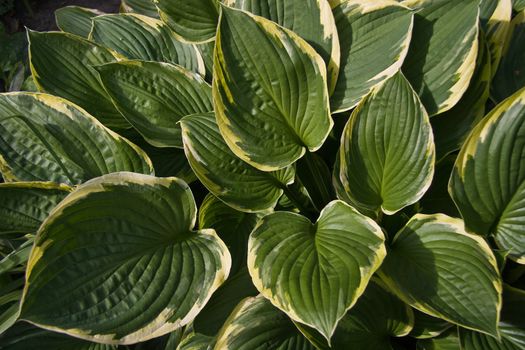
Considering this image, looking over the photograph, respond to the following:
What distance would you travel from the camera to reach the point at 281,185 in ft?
4.75

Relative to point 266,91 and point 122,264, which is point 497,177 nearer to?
point 266,91

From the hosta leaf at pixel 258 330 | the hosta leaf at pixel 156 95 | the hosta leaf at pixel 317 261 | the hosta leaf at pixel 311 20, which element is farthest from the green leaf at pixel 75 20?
the hosta leaf at pixel 258 330

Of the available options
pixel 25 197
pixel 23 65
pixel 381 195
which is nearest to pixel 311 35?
pixel 381 195

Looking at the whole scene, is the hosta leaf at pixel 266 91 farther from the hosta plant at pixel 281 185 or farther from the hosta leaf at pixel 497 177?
the hosta leaf at pixel 497 177

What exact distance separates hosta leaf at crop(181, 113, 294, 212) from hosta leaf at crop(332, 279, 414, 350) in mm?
348

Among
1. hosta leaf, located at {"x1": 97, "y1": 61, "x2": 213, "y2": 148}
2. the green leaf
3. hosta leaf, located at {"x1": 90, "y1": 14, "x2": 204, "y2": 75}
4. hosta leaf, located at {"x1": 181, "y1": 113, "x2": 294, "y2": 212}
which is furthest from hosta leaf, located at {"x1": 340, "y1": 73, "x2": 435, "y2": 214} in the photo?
the green leaf

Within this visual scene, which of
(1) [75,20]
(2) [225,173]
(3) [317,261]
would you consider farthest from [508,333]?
(1) [75,20]

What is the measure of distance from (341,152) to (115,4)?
202cm

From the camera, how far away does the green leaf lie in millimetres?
1865

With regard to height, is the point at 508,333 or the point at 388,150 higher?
the point at 388,150

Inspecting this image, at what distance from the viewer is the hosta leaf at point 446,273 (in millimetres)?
Answer: 1103

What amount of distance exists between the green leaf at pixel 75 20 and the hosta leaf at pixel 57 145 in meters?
0.54

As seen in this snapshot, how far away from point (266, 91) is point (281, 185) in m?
0.27

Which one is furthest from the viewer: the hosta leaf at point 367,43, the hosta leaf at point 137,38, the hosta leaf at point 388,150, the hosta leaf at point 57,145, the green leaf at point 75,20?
the green leaf at point 75,20
